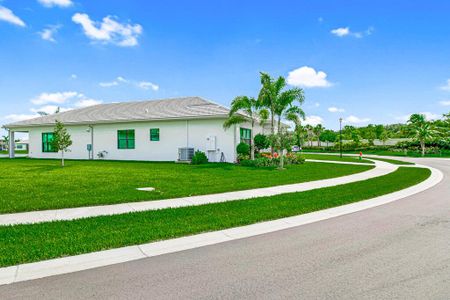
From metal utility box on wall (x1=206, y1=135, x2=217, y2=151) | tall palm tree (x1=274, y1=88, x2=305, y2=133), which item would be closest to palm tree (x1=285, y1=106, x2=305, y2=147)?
tall palm tree (x1=274, y1=88, x2=305, y2=133)

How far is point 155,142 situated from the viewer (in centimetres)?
2316

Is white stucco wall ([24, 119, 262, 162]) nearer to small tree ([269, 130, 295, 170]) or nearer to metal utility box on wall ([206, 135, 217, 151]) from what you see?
metal utility box on wall ([206, 135, 217, 151])

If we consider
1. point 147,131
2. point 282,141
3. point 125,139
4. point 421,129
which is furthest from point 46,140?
point 421,129

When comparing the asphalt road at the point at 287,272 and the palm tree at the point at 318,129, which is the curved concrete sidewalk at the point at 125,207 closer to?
the asphalt road at the point at 287,272

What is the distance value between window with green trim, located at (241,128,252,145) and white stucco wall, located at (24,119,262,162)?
18.4 inches

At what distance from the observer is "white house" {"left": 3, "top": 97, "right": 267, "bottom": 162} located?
69.2 feet

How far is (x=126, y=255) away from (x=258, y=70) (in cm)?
1721

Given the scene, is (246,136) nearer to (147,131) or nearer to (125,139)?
(147,131)

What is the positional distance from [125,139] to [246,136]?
10.5 m

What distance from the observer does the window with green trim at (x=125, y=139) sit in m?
24.2

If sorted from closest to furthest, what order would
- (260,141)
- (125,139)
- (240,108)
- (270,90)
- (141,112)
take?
(240,108), (270,90), (260,141), (125,139), (141,112)

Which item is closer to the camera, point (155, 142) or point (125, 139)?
point (155, 142)

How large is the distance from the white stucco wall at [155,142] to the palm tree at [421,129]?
27.3 metres

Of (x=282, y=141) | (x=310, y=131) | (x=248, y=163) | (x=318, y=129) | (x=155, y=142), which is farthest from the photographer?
(x=310, y=131)
